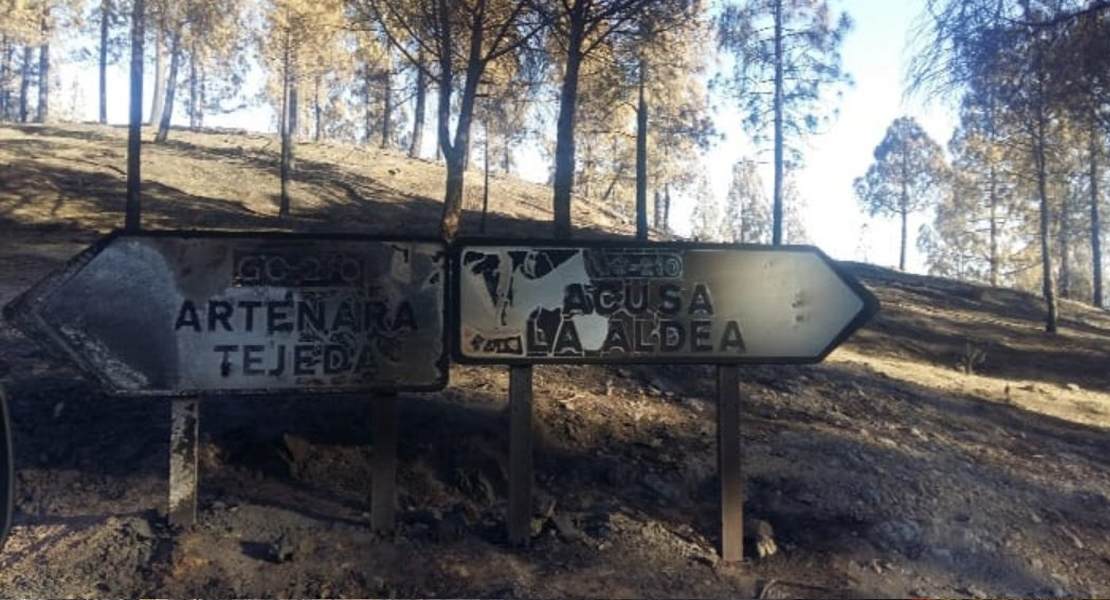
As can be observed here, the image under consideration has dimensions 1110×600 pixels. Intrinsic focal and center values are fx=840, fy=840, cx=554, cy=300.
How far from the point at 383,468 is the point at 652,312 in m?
1.90

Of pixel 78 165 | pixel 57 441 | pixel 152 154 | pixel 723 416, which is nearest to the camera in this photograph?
pixel 723 416

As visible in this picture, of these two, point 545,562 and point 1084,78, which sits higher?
point 1084,78

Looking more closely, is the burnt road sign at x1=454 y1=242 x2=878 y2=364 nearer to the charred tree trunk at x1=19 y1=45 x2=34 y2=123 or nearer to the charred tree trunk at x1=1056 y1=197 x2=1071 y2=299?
the charred tree trunk at x1=1056 y1=197 x2=1071 y2=299

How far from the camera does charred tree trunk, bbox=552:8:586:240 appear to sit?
584 inches

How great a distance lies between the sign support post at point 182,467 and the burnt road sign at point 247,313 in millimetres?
155

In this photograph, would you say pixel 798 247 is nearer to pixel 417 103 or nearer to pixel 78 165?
pixel 78 165

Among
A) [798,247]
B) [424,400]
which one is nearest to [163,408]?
[424,400]

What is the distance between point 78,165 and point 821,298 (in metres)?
28.2

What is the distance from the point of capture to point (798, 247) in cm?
533

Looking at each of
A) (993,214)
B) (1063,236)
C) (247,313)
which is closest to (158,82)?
(247,313)

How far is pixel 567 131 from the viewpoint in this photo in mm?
15359

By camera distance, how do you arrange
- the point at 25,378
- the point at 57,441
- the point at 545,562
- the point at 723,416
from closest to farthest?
1. the point at 545,562
2. the point at 723,416
3. the point at 57,441
4. the point at 25,378

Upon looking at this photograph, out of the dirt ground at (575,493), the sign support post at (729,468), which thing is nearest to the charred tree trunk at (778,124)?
the dirt ground at (575,493)

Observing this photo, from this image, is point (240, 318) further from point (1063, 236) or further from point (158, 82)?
point (1063, 236)
